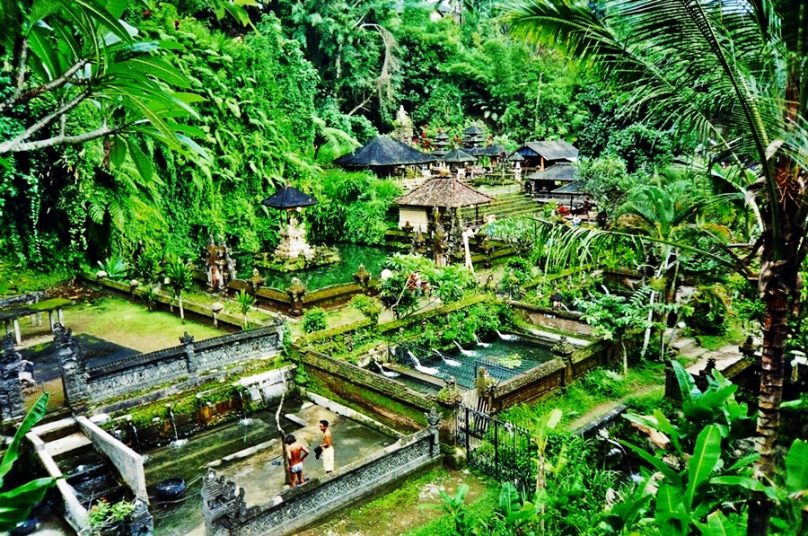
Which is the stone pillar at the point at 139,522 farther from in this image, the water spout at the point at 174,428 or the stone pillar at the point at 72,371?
the stone pillar at the point at 72,371

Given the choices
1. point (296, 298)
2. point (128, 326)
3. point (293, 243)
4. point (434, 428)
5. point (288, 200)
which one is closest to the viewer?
point (434, 428)

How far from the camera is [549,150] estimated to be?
3603 centimetres

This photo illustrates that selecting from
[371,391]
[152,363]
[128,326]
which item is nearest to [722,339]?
[371,391]

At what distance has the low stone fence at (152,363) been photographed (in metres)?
8.84

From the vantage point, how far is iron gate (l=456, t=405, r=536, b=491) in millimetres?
7648

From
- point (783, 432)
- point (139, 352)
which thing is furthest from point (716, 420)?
point (139, 352)

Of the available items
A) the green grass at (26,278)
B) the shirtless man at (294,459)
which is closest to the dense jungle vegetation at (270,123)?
the green grass at (26,278)

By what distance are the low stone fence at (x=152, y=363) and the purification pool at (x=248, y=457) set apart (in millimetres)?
1237

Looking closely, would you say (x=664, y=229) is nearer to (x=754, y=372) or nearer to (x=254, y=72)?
(x=754, y=372)

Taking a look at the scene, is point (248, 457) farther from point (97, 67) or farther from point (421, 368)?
point (97, 67)

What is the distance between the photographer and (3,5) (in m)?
1.38

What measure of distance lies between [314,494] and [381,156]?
23322mm

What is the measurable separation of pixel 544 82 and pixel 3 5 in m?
48.4

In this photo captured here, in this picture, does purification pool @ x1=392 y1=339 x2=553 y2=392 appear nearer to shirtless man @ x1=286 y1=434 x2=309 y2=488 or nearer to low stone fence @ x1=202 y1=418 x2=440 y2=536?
low stone fence @ x1=202 y1=418 x2=440 y2=536
